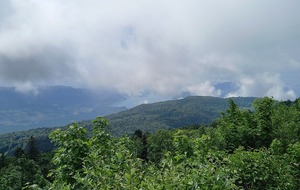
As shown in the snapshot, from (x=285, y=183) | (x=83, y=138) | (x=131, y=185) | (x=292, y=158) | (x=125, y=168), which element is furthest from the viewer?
(x=292, y=158)

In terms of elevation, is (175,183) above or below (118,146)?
below

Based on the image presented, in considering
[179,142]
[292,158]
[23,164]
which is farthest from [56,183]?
[23,164]

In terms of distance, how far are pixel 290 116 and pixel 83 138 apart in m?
55.9

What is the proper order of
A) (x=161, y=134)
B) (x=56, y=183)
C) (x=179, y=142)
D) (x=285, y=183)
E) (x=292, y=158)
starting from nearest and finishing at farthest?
(x=56, y=183)
(x=179, y=142)
(x=285, y=183)
(x=292, y=158)
(x=161, y=134)

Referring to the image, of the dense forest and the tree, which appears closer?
the dense forest

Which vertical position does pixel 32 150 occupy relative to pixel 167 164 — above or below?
below

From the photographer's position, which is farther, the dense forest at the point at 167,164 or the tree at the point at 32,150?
the tree at the point at 32,150

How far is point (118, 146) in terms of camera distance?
11047mm

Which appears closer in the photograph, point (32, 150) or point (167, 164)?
point (167, 164)

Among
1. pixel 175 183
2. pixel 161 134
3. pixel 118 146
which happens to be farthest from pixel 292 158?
pixel 161 134

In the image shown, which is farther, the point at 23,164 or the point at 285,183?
the point at 23,164

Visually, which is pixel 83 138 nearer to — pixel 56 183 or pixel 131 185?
pixel 56 183

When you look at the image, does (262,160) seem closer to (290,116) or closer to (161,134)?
(290,116)

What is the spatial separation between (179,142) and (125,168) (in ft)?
19.6
